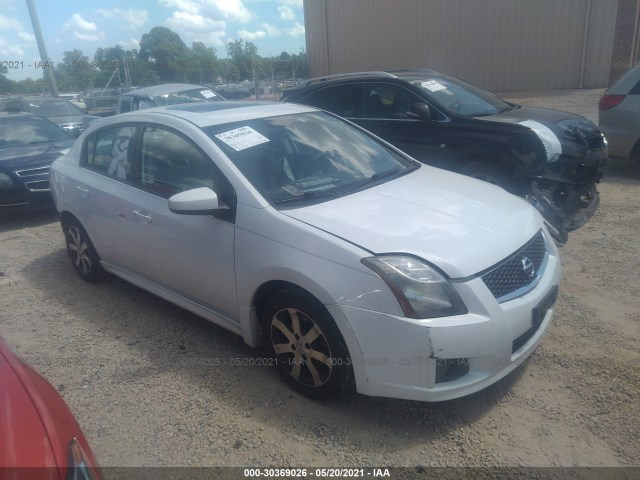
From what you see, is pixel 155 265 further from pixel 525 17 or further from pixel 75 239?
pixel 525 17

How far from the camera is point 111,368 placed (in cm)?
340

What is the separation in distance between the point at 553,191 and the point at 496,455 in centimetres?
362

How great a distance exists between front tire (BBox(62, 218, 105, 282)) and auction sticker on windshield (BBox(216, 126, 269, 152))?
6.41ft

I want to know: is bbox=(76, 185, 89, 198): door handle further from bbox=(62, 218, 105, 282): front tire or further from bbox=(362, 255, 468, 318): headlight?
bbox=(362, 255, 468, 318): headlight

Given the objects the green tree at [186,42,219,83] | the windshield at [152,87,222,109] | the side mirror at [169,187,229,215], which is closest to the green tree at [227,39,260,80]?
→ the green tree at [186,42,219,83]

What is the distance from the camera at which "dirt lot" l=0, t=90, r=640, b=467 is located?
8.32 ft

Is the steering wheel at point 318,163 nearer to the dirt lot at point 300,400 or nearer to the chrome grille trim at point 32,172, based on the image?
the dirt lot at point 300,400

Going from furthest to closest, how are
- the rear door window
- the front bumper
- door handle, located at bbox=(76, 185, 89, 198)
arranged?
1. the rear door window
2. door handle, located at bbox=(76, 185, 89, 198)
3. the front bumper

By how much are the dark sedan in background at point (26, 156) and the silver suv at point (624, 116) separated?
8050 millimetres

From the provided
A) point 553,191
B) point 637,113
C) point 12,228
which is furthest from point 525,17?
point 12,228

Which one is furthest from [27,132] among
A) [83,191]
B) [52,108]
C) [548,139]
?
[548,139]

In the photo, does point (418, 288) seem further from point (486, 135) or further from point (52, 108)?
point (52, 108)

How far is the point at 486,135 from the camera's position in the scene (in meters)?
5.34

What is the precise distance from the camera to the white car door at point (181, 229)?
10.3ft
